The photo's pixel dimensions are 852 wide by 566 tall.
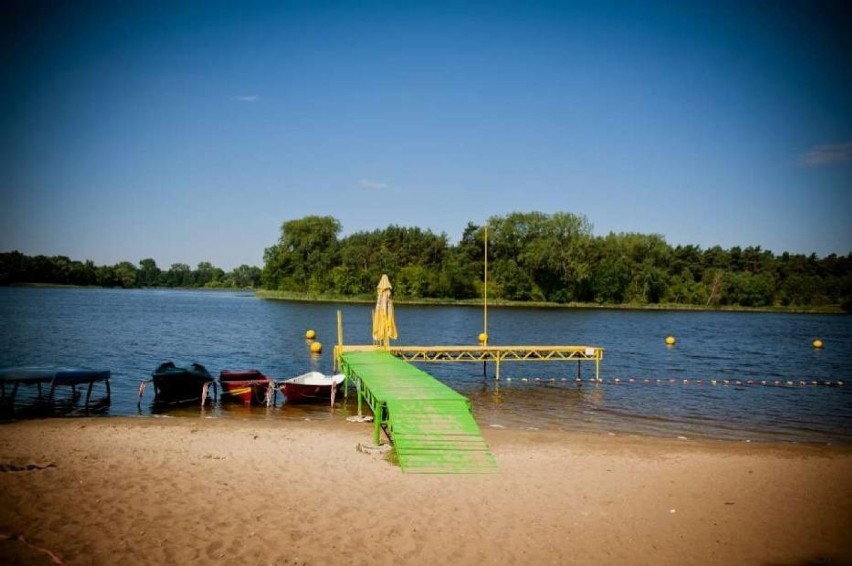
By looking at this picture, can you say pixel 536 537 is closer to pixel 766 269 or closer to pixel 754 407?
pixel 754 407

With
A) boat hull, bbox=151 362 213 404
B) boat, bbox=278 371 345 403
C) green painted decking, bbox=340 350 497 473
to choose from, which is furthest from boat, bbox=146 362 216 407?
green painted decking, bbox=340 350 497 473

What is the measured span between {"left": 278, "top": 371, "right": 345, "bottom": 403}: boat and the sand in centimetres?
616

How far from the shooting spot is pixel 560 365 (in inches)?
1406

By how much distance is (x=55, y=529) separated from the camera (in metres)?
8.74

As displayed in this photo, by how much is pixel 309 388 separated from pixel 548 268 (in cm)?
8687

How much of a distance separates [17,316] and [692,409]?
6208 centimetres

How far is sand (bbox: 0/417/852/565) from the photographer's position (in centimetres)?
857

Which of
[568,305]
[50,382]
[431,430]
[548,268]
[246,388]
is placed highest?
[548,268]

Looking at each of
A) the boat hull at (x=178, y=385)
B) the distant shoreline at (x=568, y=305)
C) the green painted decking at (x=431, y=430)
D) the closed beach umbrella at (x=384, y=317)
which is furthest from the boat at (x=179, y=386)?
the distant shoreline at (x=568, y=305)

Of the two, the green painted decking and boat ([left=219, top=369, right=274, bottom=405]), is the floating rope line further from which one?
the green painted decking

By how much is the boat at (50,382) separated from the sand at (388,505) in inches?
180

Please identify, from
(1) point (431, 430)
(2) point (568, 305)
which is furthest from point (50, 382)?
(2) point (568, 305)

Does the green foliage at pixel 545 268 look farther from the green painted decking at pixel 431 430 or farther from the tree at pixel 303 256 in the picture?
the green painted decking at pixel 431 430

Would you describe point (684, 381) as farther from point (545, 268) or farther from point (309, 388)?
point (545, 268)
